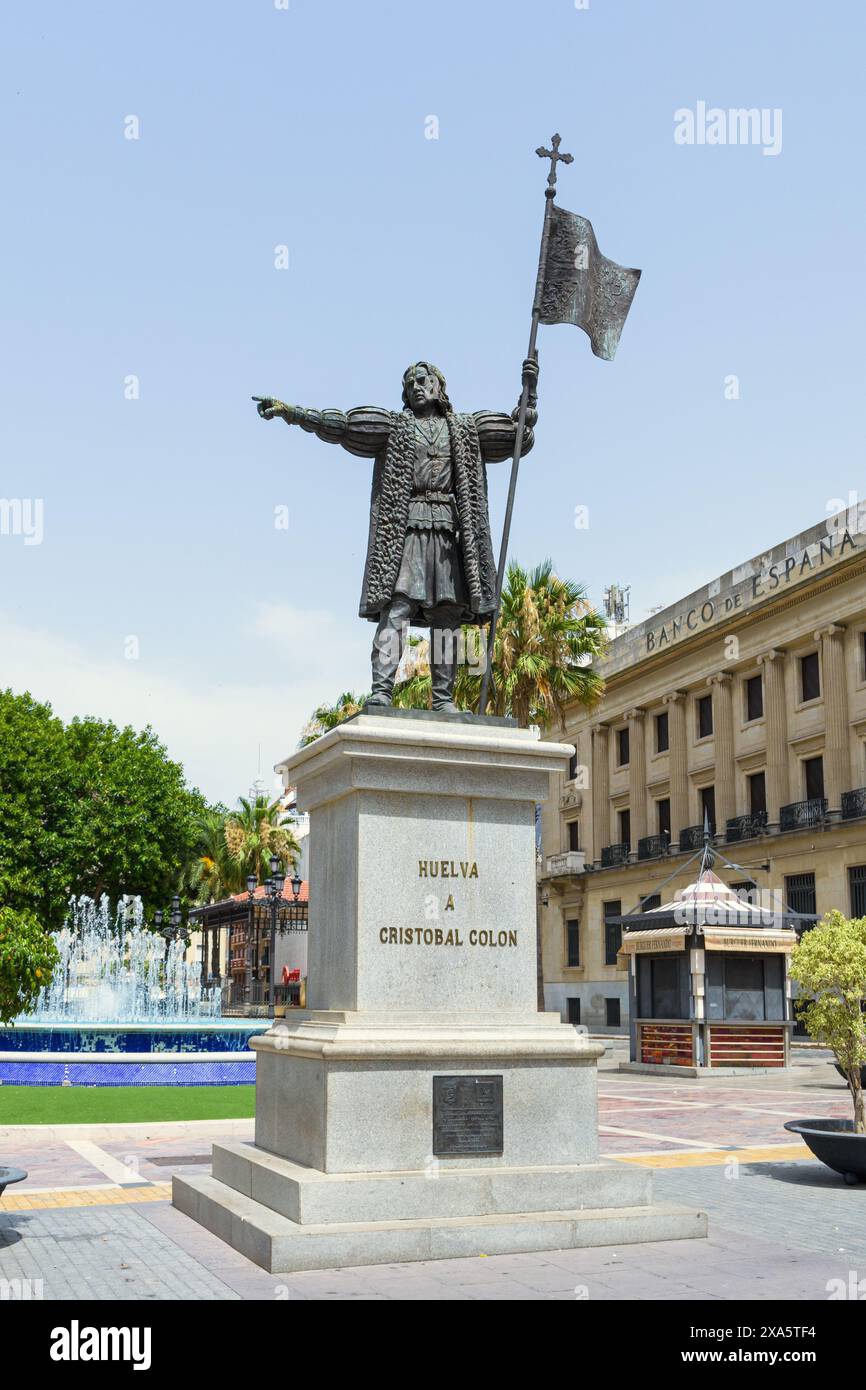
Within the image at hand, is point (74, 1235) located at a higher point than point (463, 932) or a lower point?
lower

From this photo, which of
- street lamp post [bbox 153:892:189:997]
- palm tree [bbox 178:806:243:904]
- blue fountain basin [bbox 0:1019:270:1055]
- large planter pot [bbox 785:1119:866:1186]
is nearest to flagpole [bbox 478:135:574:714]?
large planter pot [bbox 785:1119:866:1186]

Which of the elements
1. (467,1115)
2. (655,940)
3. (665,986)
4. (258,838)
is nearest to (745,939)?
(655,940)

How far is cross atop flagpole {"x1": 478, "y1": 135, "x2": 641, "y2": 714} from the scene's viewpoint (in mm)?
8797

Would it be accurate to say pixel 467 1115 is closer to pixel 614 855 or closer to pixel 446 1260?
pixel 446 1260

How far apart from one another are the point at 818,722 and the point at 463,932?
108 ft

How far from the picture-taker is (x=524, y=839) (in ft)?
26.1

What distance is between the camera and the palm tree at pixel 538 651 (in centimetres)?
2898

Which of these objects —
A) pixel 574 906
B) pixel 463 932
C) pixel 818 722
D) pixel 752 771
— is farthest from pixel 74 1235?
pixel 574 906

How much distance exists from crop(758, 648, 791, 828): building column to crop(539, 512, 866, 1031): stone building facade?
63mm

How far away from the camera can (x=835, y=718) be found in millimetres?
37312

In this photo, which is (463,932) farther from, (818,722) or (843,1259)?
(818,722)

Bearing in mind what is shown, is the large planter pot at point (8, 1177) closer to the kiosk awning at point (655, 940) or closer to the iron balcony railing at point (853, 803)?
the kiosk awning at point (655, 940)

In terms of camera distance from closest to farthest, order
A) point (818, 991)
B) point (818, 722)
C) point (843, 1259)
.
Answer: point (843, 1259)
point (818, 991)
point (818, 722)

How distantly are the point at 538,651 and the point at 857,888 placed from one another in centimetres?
1302
